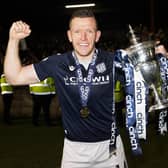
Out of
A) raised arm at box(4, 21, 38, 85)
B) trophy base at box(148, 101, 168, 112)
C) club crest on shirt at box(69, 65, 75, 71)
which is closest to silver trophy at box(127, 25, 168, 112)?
trophy base at box(148, 101, 168, 112)

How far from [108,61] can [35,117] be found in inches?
254

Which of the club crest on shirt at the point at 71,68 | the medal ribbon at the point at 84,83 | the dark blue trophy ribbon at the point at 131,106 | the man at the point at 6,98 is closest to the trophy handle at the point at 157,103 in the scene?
the dark blue trophy ribbon at the point at 131,106

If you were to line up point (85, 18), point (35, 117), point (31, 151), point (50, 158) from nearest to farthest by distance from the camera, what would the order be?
point (85, 18), point (50, 158), point (31, 151), point (35, 117)

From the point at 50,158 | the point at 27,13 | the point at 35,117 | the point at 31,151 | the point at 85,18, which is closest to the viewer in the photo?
the point at 85,18

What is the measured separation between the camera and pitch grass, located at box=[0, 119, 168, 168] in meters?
6.44

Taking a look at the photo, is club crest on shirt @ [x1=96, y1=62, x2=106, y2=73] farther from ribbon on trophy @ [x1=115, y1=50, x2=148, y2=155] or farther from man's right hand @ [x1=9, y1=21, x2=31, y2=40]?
man's right hand @ [x1=9, y1=21, x2=31, y2=40]

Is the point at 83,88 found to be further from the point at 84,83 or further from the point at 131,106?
the point at 131,106

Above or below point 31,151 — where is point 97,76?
above

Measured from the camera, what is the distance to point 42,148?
748 cm

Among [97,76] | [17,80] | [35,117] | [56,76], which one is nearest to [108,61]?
[97,76]

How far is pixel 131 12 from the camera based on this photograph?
90.0 ft

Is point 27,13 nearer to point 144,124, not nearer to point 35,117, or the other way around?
point 35,117

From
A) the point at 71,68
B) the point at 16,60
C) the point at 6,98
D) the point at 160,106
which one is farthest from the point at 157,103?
the point at 6,98

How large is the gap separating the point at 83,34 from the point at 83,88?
1.10 ft
